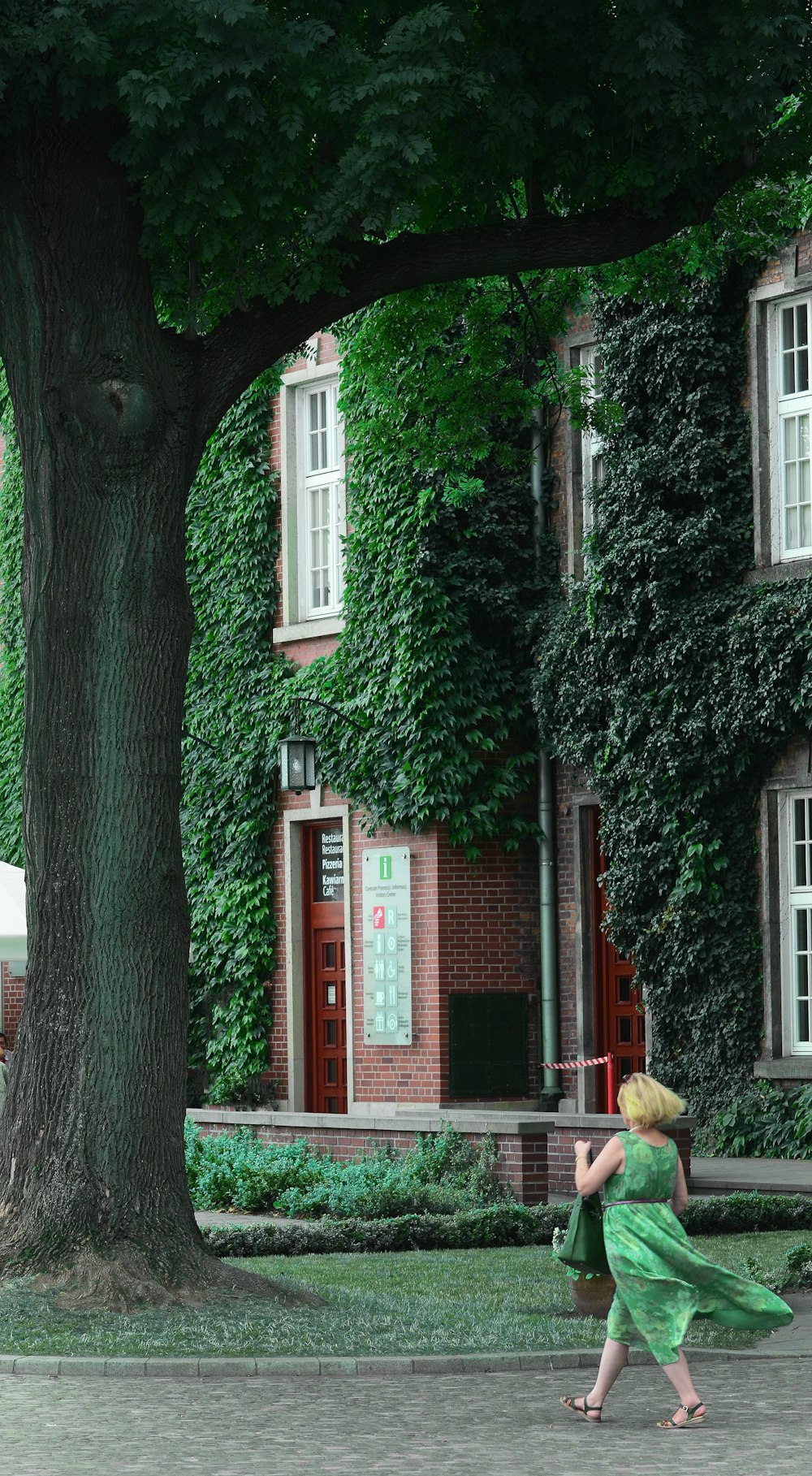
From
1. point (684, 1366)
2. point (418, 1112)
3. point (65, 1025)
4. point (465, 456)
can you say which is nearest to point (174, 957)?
point (65, 1025)

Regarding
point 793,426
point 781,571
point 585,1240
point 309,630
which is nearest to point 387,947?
point 309,630

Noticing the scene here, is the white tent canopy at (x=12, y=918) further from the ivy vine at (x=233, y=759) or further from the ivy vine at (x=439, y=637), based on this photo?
the ivy vine at (x=233, y=759)

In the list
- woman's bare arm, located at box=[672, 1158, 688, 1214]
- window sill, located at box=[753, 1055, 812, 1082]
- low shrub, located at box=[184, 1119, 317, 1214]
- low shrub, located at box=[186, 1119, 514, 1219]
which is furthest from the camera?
window sill, located at box=[753, 1055, 812, 1082]

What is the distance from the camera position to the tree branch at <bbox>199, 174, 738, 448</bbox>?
13.3m

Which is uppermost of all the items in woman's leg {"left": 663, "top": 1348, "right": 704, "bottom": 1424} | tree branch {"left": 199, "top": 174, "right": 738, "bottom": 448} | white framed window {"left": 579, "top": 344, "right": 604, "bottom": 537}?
white framed window {"left": 579, "top": 344, "right": 604, "bottom": 537}

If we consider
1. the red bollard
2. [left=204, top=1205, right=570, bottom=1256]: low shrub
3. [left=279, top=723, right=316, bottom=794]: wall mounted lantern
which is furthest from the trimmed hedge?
→ [left=279, top=723, right=316, bottom=794]: wall mounted lantern

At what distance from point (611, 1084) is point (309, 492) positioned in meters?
7.29

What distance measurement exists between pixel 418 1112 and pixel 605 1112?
294cm

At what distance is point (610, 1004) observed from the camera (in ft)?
77.5

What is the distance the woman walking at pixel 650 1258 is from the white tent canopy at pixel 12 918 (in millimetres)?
8114

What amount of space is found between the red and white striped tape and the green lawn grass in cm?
970

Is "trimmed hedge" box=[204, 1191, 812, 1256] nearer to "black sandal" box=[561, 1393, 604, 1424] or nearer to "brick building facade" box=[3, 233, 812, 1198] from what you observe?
"brick building facade" box=[3, 233, 812, 1198]

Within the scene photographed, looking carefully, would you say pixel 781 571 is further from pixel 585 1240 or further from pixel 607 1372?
pixel 607 1372

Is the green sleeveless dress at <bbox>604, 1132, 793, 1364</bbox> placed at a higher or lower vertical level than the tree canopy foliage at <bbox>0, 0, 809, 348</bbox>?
lower
